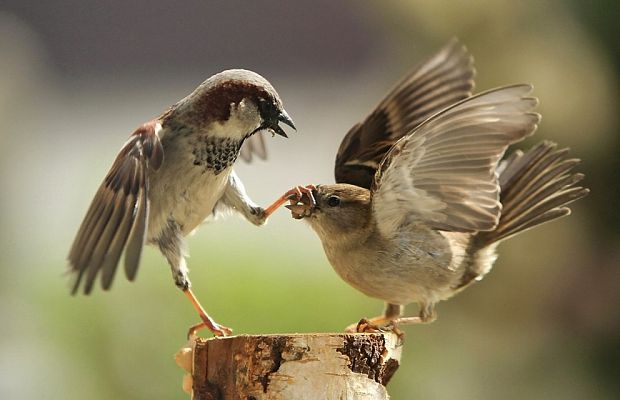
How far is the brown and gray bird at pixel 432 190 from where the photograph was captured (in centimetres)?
219

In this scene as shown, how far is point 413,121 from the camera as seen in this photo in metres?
2.62

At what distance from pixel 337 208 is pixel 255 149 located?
1.56 feet

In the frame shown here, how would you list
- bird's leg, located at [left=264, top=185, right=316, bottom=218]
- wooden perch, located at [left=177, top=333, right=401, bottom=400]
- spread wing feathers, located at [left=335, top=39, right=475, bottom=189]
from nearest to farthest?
wooden perch, located at [left=177, top=333, right=401, bottom=400] → bird's leg, located at [left=264, top=185, right=316, bottom=218] → spread wing feathers, located at [left=335, top=39, right=475, bottom=189]

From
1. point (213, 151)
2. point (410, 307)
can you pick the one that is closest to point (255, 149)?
point (213, 151)

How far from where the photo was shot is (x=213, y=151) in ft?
7.29

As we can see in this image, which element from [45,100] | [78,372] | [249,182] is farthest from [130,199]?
[45,100]

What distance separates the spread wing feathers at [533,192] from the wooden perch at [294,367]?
81 cm

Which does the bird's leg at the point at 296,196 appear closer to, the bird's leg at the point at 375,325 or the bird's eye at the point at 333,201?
the bird's eye at the point at 333,201

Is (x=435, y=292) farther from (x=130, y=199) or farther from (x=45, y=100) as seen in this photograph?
(x=45, y=100)

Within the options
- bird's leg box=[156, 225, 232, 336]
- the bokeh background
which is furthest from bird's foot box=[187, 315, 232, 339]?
the bokeh background

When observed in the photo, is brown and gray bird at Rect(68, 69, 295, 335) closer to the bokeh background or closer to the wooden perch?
the wooden perch

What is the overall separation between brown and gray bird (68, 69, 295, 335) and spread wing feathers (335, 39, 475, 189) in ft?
0.98

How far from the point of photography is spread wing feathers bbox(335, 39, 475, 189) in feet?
8.36

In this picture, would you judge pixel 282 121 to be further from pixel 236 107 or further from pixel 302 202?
pixel 302 202
